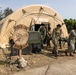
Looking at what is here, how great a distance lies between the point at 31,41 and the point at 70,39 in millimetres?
2157

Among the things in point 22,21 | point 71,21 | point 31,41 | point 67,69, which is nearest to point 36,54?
point 31,41

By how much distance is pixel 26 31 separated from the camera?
32.4 ft

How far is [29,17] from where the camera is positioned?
17375mm

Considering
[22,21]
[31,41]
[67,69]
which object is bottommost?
[67,69]

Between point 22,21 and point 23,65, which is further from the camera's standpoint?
point 22,21

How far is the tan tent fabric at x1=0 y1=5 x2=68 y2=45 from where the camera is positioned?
16828mm

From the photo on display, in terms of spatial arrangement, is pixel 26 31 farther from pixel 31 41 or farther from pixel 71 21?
pixel 71 21

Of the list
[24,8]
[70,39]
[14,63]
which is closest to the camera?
[14,63]

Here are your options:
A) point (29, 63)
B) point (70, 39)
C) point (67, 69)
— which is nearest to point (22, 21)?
point (70, 39)

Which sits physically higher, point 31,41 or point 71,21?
point 71,21

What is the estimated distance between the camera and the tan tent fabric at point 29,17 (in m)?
16.8

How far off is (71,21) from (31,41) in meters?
29.0

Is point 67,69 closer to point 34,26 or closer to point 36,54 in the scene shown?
point 36,54

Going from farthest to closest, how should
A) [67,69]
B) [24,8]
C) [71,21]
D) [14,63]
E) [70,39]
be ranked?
[71,21], [24,8], [70,39], [14,63], [67,69]
